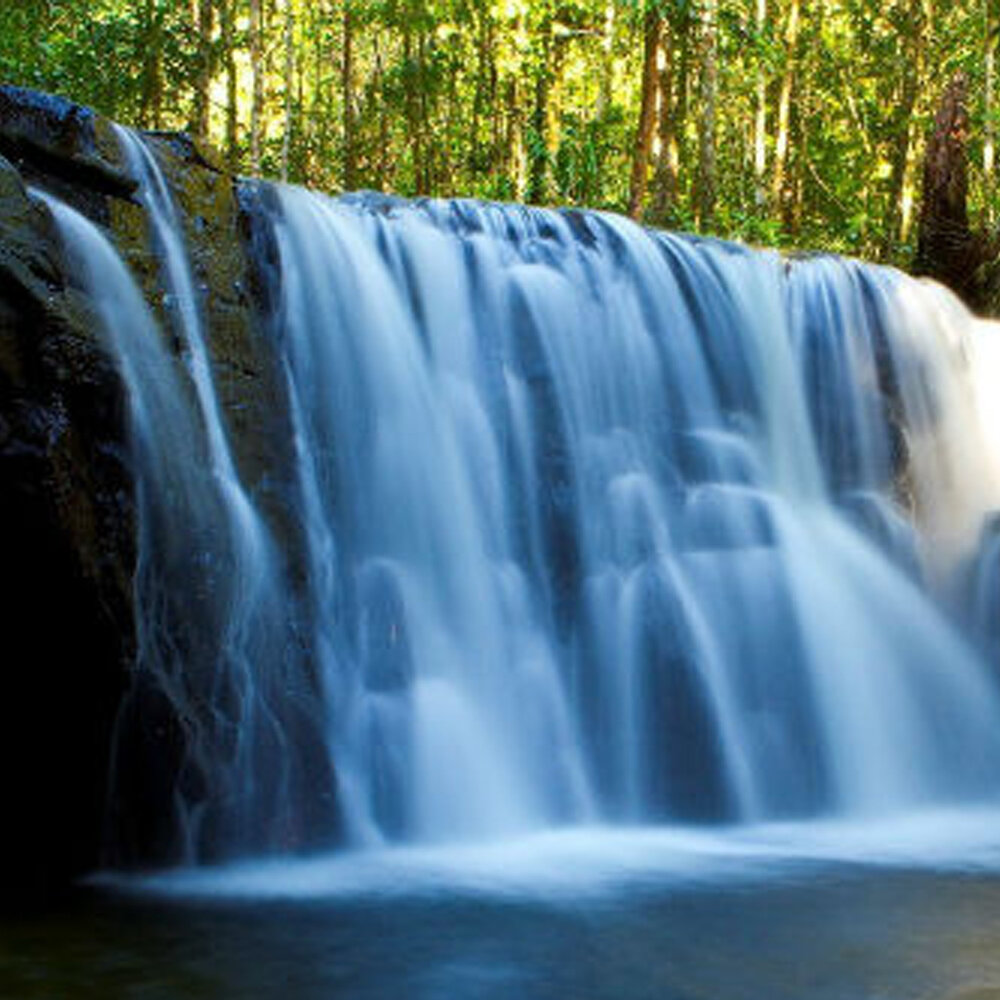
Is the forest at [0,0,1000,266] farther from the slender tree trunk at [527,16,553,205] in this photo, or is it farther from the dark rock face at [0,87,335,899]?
the dark rock face at [0,87,335,899]

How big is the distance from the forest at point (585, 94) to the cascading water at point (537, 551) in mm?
5634

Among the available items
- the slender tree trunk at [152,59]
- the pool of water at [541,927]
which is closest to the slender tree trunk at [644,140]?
the slender tree trunk at [152,59]

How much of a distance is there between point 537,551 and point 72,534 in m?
2.84

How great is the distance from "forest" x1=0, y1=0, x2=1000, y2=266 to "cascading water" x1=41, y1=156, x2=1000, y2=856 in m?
5.63

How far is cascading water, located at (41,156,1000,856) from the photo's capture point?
5.46 meters

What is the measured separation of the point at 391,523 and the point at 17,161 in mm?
2244

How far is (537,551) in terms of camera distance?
6.97 metres

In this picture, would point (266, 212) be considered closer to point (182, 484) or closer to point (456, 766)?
point (182, 484)

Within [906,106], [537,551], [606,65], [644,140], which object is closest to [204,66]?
[606,65]

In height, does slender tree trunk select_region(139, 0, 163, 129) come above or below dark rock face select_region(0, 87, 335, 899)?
above

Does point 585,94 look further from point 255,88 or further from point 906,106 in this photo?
point 255,88

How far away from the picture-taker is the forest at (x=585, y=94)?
1603 centimetres

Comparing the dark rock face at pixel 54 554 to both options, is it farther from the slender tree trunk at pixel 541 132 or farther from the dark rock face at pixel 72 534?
the slender tree trunk at pixel 541 132

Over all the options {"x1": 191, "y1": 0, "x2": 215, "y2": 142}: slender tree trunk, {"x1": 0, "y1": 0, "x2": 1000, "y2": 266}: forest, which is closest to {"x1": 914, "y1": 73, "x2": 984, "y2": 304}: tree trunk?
{"x1": 0, "y1": 0, "x2": 1000, "y2": 266}: forest
